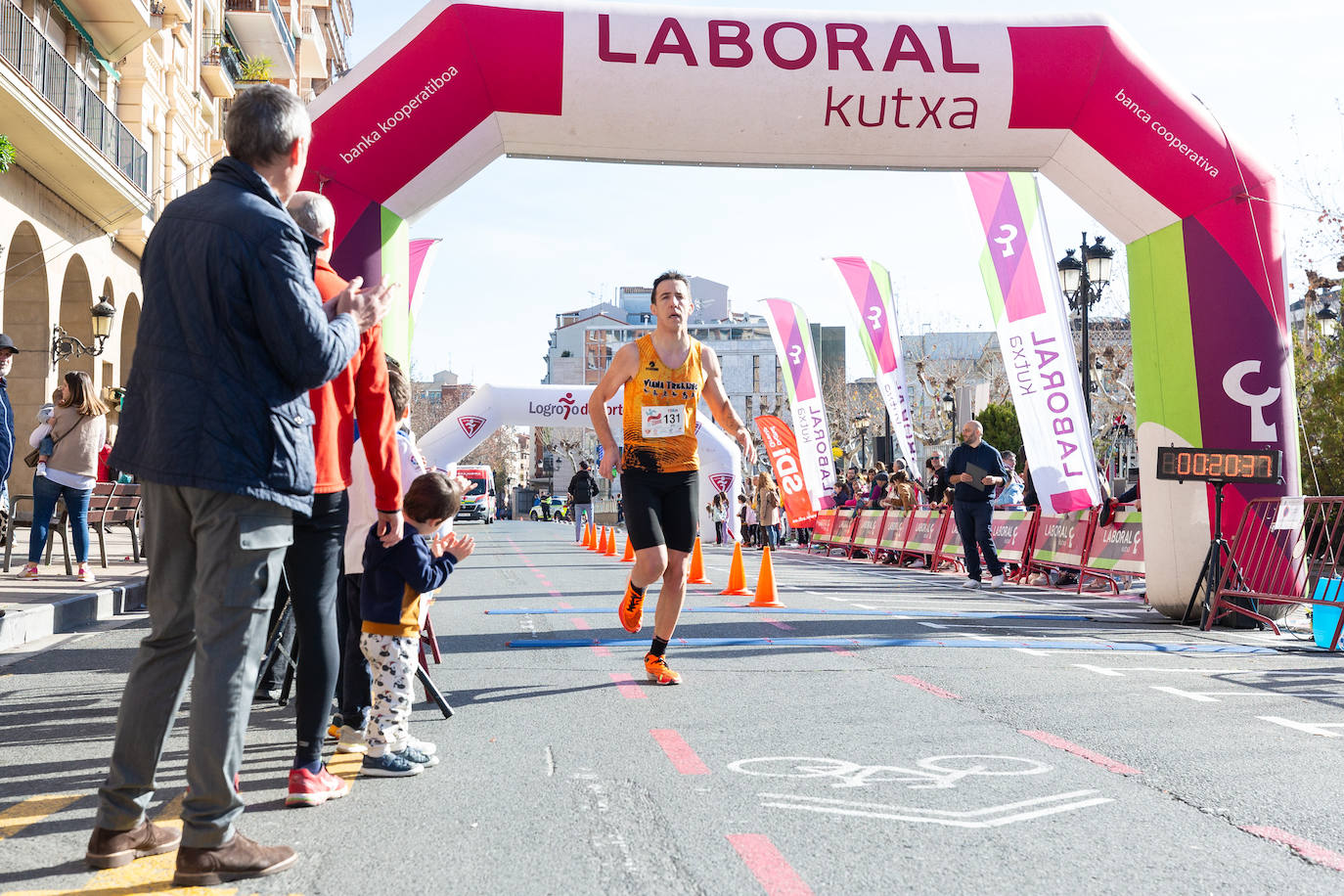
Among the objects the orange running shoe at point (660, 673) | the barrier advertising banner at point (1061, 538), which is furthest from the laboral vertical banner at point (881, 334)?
the orange running shoe at point (660, 673)

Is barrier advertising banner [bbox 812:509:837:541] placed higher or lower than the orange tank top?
lower

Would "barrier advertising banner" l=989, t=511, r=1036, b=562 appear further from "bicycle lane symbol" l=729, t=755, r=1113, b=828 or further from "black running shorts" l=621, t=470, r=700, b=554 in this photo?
"bicycle lane symbol" l=729, t=755, r=1113, b=828

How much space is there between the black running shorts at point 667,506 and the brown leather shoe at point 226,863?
3.77 m

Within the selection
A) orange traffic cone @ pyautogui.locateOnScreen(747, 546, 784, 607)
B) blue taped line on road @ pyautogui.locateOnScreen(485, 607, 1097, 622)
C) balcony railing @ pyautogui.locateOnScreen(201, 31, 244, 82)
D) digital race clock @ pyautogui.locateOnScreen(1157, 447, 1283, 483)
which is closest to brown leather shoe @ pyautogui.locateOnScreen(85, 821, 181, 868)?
blue taped line on road @ pyautogui.locateOnScreen(485, 607, 1097, 622)

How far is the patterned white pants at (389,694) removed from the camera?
14.9ft

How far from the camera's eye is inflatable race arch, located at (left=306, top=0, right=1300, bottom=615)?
9969 millimetres

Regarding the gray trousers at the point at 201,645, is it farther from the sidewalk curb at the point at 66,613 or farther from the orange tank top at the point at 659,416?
the sidewalk curb at the point at 66,613

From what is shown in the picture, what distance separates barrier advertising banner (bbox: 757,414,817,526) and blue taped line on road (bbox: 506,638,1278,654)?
18921 mm

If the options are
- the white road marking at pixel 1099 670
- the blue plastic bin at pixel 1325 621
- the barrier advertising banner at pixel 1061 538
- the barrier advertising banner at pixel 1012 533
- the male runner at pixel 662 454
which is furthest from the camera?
the barrier advertising banner at pixel 1012 533

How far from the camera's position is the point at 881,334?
26.4 m

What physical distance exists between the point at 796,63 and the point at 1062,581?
8681 mm

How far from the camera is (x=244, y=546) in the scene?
3258 millimetres

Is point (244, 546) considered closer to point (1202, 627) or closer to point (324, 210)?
point (324, 210)

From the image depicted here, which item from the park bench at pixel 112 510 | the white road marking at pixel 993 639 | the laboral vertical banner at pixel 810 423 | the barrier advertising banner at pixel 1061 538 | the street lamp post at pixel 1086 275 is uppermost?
the street lamp post at pixel 1086 275
